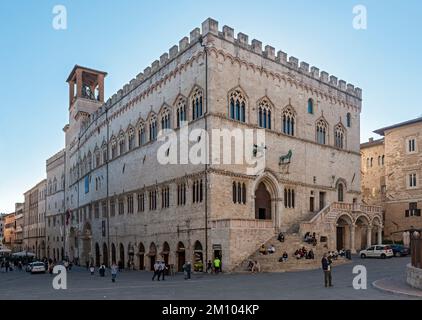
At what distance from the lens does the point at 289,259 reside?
33750 mm

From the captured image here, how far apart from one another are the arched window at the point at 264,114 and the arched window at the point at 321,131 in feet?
24.0

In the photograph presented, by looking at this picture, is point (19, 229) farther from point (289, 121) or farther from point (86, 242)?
point (289, 121)

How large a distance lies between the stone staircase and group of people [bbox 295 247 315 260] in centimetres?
28

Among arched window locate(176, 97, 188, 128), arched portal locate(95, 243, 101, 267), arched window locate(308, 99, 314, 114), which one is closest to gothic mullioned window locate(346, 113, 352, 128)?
arched window locate(308, 99, 314, 114)

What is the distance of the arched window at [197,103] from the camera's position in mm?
36906

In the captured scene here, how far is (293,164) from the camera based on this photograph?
41.9 m

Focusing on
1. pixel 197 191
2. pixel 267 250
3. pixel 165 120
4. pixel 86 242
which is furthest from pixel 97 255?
pixel 267 250

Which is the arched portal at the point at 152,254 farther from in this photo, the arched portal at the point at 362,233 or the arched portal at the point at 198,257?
the arched portal at the point at 362,233

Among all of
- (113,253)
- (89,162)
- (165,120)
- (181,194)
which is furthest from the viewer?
(89,162)

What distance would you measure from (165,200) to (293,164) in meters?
11.6

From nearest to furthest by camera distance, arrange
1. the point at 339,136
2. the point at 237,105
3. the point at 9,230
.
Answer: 1. the point at 237,105
2. the point at 339,136
3. the point at 9,230

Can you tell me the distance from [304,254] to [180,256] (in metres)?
Result: 10.1

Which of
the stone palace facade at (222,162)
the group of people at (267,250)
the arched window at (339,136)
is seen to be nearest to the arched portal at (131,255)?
the stone palace facade at (222,162)

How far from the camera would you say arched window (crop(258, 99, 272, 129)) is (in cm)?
3978
